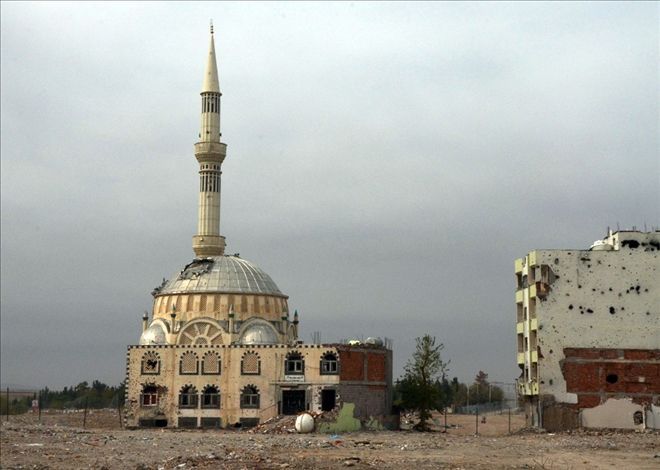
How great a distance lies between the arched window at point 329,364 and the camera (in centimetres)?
6694

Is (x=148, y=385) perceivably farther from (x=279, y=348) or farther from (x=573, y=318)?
(x=573, y=318)

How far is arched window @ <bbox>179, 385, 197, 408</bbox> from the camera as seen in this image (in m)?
69.7

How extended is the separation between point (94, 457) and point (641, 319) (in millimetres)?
36212

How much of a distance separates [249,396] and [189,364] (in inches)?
191

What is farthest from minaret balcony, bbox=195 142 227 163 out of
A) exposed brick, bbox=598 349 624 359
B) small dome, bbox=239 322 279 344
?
exposed brick, bbox=598 349 624 359

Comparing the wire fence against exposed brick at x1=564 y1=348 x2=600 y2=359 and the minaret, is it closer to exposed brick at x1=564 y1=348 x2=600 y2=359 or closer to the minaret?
the minaret

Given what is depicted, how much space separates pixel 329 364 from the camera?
67.2 metres

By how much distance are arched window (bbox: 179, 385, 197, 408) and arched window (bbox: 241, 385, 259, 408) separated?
345cm

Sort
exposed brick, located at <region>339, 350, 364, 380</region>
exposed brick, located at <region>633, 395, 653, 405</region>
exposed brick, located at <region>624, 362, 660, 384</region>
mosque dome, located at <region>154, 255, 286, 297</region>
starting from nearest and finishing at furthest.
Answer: exposed brick, located at <region>633, 395, 653, 405</region>, exposed brick, located at <region>624, 362, 660, 384</region>, exposed brick, located at <region>339, 350, 364, 380</region>, mosque dome, located at <region>154, 255, 286, 297</region>

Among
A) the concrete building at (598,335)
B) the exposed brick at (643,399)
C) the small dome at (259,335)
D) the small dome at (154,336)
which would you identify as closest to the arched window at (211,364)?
the small dome at (259,335)

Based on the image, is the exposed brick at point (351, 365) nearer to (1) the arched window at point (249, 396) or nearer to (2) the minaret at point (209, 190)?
(1) the arched window at point (249, 396)

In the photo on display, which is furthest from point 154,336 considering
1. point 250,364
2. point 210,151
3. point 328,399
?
point 210,151

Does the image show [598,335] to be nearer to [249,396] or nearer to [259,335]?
[259,335]

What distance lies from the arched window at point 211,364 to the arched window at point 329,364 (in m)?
7.52
